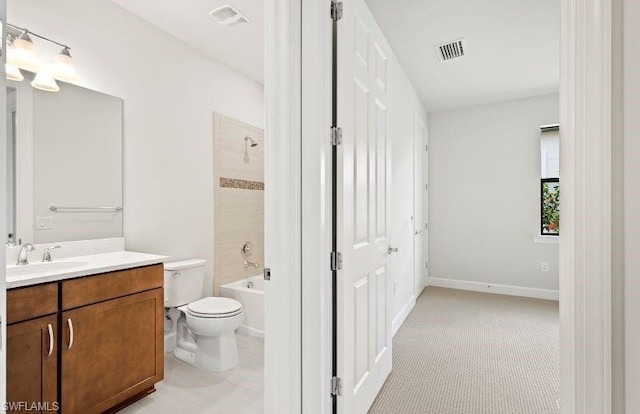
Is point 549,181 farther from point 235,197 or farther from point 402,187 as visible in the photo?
point 235,197

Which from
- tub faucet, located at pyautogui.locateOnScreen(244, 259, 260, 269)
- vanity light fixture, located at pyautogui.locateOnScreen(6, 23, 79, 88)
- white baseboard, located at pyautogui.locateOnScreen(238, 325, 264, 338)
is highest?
vanity light fixture, located at pyautogui.locateOnScreen(6, 23, 79, 88)

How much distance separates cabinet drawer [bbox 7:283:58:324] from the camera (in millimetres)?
1410

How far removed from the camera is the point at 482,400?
2.02 m

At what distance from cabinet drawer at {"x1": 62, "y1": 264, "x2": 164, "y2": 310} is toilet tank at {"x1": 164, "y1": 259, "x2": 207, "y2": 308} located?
0.55 metres

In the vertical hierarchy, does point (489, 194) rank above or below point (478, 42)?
below

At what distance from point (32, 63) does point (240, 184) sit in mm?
1959

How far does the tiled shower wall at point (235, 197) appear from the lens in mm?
3268

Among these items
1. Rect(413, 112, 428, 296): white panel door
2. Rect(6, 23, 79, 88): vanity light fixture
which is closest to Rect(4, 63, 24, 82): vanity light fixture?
Rect(6, 23, 79, 88): vanity light fixture

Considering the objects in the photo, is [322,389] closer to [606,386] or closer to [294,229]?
[294,229]

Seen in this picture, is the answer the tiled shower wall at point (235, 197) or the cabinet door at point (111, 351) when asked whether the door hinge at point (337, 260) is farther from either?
the tiled shower wall at point (235, 197)

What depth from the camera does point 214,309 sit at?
96.5 inches

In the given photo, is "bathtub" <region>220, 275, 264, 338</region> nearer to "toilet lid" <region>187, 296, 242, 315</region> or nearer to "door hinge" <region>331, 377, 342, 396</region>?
"toilet lid" <region>187, 296, 242, 315</region>

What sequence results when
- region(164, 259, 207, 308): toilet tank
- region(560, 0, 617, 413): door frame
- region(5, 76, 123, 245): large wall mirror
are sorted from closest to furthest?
region(560, 0, 617, 413): door frame < region(5, 76, 123, 245): large wall mirror < region(164, 259, 207, 308): toilet tank

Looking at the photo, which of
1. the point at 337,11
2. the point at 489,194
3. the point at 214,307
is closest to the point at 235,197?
the point at 214,307
